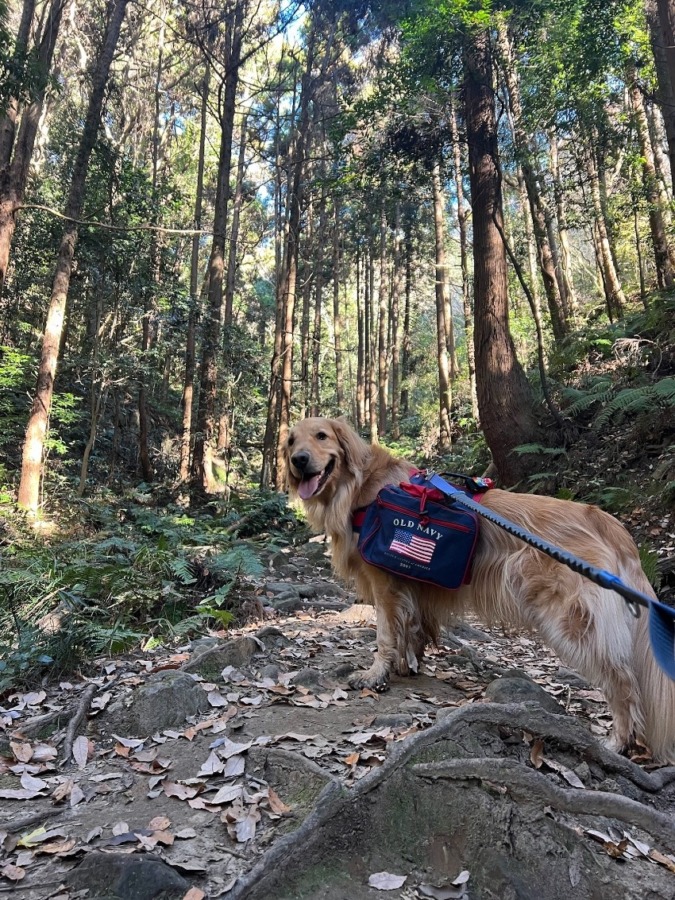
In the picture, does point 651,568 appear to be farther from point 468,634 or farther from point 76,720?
point 76,720

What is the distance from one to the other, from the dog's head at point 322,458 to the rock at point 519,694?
5.81 feet

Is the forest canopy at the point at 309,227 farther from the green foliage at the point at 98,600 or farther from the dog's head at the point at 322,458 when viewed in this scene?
the dog's head at the point at 322,458

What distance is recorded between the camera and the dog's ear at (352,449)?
14.8ft

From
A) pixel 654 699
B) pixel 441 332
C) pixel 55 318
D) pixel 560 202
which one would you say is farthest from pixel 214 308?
pixel 654 699

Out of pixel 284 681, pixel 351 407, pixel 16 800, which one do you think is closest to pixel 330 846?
pixel 16 800

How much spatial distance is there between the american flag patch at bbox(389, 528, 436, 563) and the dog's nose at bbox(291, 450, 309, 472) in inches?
36.7

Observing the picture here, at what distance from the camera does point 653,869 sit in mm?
2094

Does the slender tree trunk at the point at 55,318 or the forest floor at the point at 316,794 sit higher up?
the slender tree trunk at the point at 55,318

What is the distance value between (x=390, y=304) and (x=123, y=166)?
14448 millimetres

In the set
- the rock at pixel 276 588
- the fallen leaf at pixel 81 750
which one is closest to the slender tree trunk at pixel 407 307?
the rock at pixel 276 588

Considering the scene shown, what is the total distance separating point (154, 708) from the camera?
334cm

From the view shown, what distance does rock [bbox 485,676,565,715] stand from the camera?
3410 millimetres

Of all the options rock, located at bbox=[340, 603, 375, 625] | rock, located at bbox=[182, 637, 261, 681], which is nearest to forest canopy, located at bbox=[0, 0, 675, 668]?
rock, located at bbox=[340, 603, 375, 625]

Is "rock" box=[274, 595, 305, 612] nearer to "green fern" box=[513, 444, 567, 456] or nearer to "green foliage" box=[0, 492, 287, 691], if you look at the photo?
"green foliage" box=[0, 492, 287, 691]
